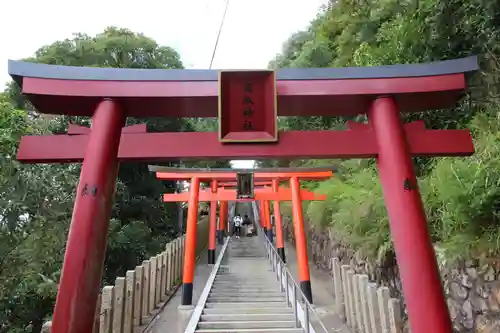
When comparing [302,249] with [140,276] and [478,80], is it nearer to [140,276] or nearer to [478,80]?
[140,276]

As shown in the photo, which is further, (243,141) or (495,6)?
(495,6)

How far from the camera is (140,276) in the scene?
283 inches

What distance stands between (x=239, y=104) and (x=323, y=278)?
9953 mm

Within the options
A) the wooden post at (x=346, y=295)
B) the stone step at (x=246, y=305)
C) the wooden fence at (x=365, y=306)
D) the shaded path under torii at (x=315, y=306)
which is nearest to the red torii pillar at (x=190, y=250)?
the shaded path under torii at (x=315, y=306)

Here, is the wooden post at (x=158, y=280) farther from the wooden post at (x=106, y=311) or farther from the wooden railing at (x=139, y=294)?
the wooden post at (x=106, y=311)

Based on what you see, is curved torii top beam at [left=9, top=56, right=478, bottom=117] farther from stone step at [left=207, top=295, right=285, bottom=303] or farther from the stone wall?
stone step at [left=207, top=295, right=285, bottom=303]

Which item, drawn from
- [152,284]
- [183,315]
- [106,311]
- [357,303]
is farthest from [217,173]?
[106,311]

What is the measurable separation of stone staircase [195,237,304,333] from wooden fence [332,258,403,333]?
99cm

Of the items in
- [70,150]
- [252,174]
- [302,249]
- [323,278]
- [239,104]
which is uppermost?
[252,174]

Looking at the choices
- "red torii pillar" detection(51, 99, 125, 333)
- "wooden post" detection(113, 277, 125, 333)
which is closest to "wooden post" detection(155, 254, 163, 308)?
"wooden post" detection(113, 277, 125, 333)

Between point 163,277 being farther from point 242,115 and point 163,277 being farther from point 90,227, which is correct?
point 242,115

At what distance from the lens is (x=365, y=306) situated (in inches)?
217

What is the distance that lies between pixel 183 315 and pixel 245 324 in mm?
2282

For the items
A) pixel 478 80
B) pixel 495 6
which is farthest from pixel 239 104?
pixel 478 80
